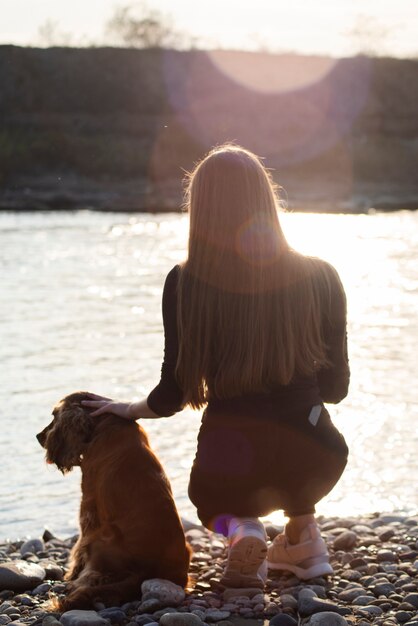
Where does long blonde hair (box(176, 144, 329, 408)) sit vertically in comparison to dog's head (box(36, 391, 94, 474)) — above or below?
above

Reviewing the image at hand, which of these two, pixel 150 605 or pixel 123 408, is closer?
pixel 150 605

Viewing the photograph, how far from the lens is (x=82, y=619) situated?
338cm

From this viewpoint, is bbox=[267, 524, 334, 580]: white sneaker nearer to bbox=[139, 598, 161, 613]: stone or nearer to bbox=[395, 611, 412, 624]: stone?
bbox=[395, 611, 412, 624]: stone

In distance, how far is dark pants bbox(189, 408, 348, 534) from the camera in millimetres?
3748

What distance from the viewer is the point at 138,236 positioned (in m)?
24.5

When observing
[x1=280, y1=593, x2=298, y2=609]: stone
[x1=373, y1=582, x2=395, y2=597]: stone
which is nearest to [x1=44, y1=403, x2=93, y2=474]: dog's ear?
[x1=280, y1=593, x2=298, y2=609]: stone

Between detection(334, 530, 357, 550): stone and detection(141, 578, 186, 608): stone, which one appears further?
detection(334, 530, 357, 550): stone

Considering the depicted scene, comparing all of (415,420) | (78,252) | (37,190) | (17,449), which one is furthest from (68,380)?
(37,190)

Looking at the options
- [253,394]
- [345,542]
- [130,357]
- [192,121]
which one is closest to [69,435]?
Answer: [253,394]

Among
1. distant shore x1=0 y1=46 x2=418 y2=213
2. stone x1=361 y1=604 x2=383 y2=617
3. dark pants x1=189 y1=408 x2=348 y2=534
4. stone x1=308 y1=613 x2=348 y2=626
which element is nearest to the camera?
stone x1=308 y1=613 x2=348 y2=626

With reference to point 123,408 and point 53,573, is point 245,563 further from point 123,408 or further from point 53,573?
point 53,573

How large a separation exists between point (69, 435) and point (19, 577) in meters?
0.58

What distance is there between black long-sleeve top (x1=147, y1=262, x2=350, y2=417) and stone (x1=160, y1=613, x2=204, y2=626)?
2.44 ft

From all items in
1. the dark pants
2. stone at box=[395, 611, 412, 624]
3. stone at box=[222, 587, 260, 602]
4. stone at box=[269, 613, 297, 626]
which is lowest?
stone at box=[269, 613, 297, 626]
